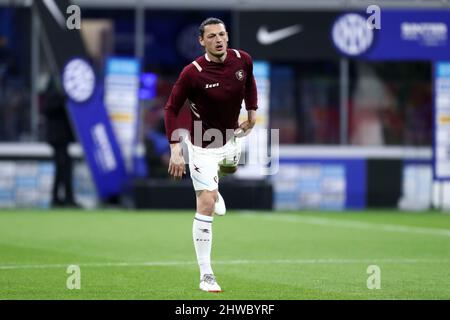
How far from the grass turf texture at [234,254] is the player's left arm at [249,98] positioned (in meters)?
1.49

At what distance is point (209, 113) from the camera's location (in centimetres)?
1130

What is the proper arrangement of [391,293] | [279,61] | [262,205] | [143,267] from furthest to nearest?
[279,61] < [262,205] < [143,267] < [391,293]

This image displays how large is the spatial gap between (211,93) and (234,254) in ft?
13.3

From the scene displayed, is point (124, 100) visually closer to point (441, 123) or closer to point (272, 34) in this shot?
Answer: point (272, 34)

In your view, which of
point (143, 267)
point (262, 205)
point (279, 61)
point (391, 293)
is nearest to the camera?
point (391, 293)

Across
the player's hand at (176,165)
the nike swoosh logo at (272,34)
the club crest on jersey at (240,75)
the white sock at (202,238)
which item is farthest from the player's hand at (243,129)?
the nike swoosh logo at (272,34)

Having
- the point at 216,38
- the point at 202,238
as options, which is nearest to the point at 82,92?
the point at 216,38

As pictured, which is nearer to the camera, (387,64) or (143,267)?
(143,267)

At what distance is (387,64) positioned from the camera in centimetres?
2534

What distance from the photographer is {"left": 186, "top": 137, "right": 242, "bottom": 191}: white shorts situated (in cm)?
1118

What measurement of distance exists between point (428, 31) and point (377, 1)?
45.7 inches

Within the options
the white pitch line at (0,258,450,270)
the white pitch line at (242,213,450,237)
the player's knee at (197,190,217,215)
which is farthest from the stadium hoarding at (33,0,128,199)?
the player's knee at (197,190,217,215)

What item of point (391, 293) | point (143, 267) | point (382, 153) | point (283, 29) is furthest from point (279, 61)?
point (391, 293)

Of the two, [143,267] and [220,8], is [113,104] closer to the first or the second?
[220,8]
